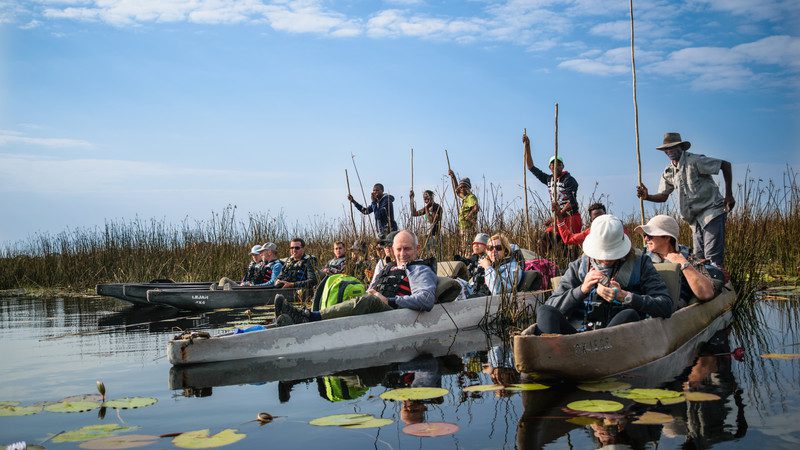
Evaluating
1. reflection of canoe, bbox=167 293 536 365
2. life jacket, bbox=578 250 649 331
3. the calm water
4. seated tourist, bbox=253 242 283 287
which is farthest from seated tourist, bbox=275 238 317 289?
life jacket, bbox=578 250 649 331

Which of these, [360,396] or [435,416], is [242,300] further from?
[435,416]

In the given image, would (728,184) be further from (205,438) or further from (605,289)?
(205,438)

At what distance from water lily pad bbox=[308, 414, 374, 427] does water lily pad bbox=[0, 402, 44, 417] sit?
6.56 ft

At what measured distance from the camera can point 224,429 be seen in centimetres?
408

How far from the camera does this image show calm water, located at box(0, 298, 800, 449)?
3.72 m

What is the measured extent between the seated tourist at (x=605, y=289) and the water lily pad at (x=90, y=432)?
2.63 meters

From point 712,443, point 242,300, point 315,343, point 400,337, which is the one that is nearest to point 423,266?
point 400,337

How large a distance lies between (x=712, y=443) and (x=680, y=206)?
5200 mm

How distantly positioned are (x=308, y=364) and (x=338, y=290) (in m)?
1.04

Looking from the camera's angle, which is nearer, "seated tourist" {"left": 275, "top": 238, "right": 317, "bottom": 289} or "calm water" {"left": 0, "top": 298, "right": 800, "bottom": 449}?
"calm water" {"left": 0, "top": 298, "right": 800, "bottom": 449}

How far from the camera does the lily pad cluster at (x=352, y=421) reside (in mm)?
3941

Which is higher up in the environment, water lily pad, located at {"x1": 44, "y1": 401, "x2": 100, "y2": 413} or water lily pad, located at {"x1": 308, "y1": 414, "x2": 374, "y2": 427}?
water lily pad, located at {"x1": 308, "y1": 414, "x2": 374, "y2": 427}

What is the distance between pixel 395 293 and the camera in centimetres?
723

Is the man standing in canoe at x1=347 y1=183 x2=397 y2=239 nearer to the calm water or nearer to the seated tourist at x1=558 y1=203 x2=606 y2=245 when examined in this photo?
the seated tourist at x1=558 y1=203 x2=606 y2=245
